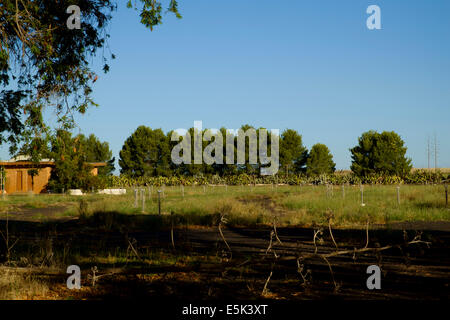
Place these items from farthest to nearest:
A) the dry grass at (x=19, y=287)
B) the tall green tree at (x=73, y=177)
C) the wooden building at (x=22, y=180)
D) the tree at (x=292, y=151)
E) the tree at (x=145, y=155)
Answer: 1. the tree at (x=292, y=151)
2. the tree at (x=145, y=155)
3. the wooden building at (x=22, y=180)
4. the tall green tree at (x=73, y=177)
5. the dry grass at (x=19, y=287)

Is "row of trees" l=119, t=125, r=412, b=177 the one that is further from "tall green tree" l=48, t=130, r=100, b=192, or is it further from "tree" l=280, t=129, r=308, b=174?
"tall green tree" l=48, t=130, r=100, b=192

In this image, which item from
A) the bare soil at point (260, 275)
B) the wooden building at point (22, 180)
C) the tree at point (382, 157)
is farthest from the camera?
the tree at point (382, 157)

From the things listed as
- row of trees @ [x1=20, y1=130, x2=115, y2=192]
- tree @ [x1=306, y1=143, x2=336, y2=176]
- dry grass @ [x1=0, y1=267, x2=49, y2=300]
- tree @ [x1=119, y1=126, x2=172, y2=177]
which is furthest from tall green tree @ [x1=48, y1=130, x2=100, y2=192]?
tree @ [x1=306, y1=143, x2=336, y2=176]

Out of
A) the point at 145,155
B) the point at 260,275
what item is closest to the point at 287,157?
the point at 145,155

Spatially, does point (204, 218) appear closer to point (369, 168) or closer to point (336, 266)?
point (336, 266)

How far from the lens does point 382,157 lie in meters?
57.3

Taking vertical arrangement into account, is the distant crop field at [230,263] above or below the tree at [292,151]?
below

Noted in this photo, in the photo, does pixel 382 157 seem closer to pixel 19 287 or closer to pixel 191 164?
pixel 191 164

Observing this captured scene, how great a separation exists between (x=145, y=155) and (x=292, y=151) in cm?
2204

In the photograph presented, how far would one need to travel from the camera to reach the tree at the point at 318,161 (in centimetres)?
6266

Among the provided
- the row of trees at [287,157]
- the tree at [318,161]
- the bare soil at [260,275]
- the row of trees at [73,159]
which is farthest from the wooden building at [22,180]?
the tree at [318,161]

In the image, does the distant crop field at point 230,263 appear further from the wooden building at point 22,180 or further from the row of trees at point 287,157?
the row of trees at point 287,157

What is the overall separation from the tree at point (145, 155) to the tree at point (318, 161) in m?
20.9
